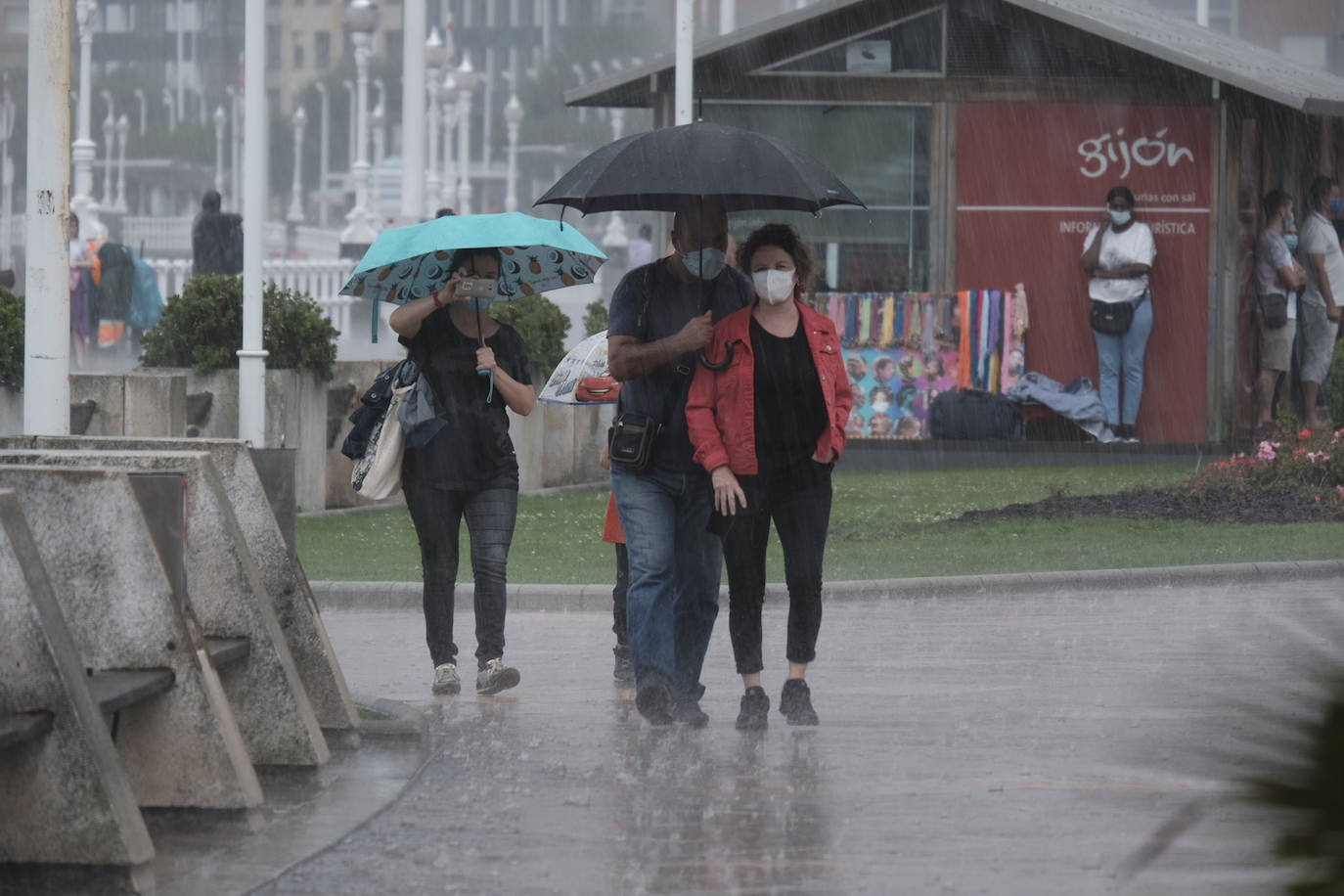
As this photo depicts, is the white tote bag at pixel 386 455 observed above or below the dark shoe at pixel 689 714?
above

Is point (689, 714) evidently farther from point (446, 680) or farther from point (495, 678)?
point (446, 680)

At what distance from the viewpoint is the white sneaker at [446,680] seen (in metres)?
8.20

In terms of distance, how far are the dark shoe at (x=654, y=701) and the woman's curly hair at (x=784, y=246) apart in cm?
137

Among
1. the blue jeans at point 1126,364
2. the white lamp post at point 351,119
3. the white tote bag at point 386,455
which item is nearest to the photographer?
the white tote bag at point 386,455

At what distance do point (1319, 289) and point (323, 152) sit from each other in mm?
104836

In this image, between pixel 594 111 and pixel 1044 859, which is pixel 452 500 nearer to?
pixel 1044 859

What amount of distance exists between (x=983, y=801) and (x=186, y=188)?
123158 millimetres

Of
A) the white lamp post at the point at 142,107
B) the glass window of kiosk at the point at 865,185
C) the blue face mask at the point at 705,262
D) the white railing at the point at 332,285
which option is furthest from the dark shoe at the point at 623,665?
the white lamp post at the point at 142,107

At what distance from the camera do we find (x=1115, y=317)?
19.0 meters

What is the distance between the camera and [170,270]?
45312 mm

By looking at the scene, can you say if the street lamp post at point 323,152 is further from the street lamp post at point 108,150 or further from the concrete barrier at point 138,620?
the concrete barrier at point 138,620

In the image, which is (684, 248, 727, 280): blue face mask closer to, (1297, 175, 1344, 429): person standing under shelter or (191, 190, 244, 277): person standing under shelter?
(1297, 175, 1344, 429): person standing under shelter

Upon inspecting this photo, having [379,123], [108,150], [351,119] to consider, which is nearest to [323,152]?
[351,119]

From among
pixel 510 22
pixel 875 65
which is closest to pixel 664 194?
pixel 875 65
